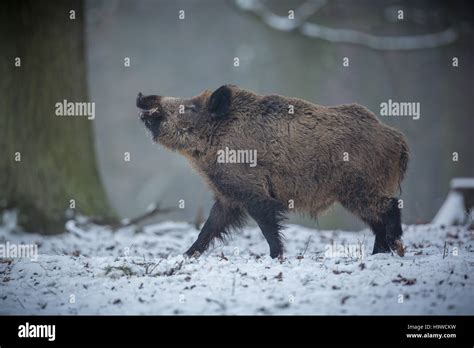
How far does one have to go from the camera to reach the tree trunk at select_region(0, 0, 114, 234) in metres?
9.20

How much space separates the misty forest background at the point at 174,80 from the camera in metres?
9.41

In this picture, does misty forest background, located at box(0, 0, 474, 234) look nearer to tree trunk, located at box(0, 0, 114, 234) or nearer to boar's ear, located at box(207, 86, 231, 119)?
tree trunk, located at box(0, 0, 114, 234)

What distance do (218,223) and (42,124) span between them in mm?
3890

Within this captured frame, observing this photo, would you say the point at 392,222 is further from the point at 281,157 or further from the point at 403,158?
the point at 281,157

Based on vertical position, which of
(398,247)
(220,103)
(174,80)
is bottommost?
(398,247)

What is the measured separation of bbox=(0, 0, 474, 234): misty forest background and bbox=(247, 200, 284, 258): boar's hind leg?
322 cm

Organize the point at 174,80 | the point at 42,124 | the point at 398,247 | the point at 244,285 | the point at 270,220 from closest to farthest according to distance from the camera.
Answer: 1. the point at 244,285
2. the point at 398,247
3. the point at 270,220
4. the point at 42,124
5. the point at 174,80

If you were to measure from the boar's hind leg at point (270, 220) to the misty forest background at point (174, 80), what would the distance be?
3.22m

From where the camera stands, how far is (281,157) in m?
6.99

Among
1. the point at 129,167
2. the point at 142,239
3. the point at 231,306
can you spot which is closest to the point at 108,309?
the point at 231,306

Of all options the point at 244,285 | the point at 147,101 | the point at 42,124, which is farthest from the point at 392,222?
the point at 42,124

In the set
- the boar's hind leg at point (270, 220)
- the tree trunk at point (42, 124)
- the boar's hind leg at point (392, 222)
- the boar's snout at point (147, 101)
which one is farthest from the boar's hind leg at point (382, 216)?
the tree trunk at point (42, 124)

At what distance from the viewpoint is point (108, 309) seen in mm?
5316

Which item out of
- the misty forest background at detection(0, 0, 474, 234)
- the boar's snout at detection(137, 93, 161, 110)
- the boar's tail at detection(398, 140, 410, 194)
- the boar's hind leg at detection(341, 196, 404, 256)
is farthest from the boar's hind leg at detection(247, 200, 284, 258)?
the misty forest background at detection(0, 0, 474, 234)
